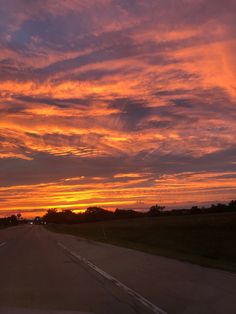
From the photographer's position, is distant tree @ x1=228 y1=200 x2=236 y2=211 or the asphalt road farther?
distant tree @ x1=228 y1=200 x2=236 y2=211

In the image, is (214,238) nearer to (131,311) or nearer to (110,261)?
(110,261)

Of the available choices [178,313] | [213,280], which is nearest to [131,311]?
[178,313]

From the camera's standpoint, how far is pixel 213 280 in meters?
13.9

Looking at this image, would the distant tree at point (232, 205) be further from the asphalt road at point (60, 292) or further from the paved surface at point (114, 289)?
the asphalt road at point (60, 292)

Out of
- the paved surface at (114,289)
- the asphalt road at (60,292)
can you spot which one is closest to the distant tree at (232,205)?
the paved surface at (114,289)

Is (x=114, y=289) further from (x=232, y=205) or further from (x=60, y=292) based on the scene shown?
(x=232, y=205)

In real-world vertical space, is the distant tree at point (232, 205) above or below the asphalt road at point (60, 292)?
above

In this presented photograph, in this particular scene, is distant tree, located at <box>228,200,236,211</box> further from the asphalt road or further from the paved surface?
the asphalt road

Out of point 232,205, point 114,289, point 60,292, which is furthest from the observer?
point 232,205

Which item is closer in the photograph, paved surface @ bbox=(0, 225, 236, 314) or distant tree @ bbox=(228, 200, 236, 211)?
paved surface @ bbox=(0, 225, 236, 314)

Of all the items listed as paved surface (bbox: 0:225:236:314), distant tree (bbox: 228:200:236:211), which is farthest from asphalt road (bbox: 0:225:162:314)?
distant tree (bbox: 228:200:236:211)

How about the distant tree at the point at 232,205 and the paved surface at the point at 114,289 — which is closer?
the paved surface at the point at 114,289

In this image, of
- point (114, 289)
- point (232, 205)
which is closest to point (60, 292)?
point (114, 289)

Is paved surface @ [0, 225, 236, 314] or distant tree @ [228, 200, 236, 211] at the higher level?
distant tree @ [228, 200, 236, 211]
